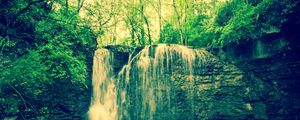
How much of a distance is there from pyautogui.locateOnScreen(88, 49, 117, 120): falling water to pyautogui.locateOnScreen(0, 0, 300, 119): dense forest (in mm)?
434

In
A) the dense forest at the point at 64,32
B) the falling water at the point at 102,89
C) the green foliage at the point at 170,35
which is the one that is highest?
the green foliage at the point at 170,35

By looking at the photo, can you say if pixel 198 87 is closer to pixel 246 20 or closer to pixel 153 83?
pixel 153 83

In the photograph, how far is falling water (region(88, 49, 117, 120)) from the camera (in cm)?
1127

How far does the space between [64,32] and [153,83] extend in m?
4.91

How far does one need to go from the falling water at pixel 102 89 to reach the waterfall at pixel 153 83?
0.14ft

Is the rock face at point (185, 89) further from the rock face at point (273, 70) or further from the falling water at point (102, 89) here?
the falling water at point (102, 89)

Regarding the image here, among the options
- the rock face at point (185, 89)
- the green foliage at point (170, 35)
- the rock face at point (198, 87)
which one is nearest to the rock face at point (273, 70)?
the rock face at point (198, 87)

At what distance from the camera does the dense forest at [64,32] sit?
6055 mm

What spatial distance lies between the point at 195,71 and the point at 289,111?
3.61 m

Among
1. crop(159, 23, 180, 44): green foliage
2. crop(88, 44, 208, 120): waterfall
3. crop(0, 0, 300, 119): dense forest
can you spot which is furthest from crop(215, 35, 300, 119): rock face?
crop(159, 23, 180, 44): green foliage

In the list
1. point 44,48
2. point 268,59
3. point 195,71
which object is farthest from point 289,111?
point 44,48

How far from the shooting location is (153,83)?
10.8m

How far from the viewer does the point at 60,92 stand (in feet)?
34.6

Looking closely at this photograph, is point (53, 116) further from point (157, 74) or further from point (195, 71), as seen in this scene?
point (195, 71)
